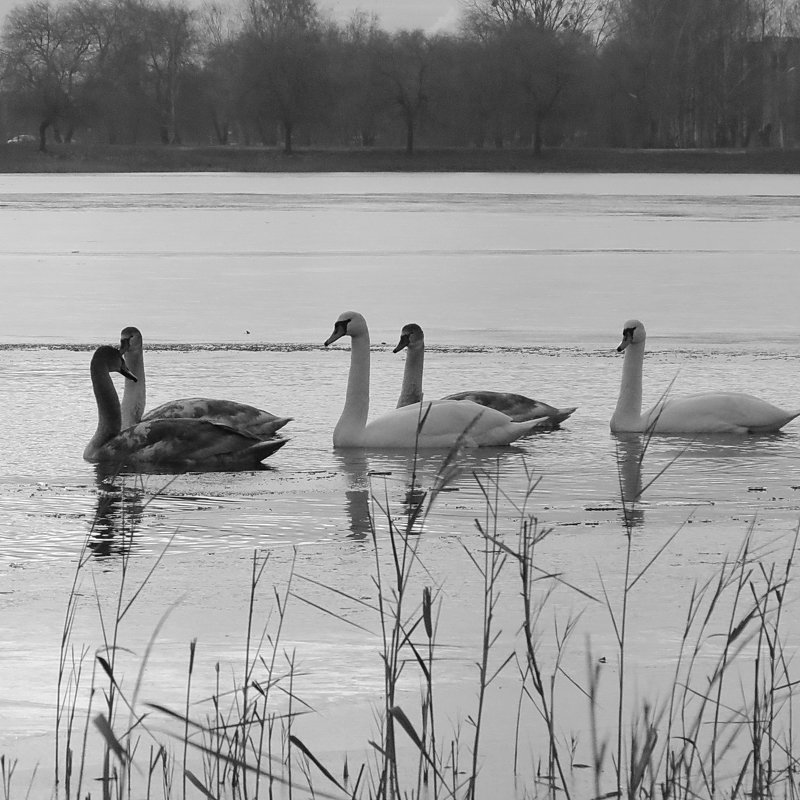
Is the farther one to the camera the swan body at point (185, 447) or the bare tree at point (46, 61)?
the bare tree at point (46, 61)

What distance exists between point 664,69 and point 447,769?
218 ft

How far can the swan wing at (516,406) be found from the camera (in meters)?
7.57

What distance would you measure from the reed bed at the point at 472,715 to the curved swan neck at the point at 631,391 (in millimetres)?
3197

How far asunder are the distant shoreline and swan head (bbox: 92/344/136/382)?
159 ft

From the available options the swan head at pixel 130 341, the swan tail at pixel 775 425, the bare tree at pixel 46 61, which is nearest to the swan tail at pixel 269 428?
the swan head at pixel 130 341

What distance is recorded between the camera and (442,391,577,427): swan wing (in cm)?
757

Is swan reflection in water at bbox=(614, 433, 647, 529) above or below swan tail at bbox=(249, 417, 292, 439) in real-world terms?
below

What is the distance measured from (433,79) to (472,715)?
63.7 meters

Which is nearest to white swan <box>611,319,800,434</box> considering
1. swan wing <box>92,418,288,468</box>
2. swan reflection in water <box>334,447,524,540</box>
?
swan reflection in water <box>334,447,524,540</box>

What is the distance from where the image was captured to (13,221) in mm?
25828

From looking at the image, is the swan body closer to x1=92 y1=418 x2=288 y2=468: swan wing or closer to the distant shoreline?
x1=92 y1=418 x2=288 y2=468: swan wing

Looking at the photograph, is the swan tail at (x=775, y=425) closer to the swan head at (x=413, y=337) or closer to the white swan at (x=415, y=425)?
the white swan at (x=415, y=425)

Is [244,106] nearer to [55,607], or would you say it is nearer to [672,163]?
[672,163]

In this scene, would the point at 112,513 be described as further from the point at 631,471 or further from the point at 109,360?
the point at 631,471
